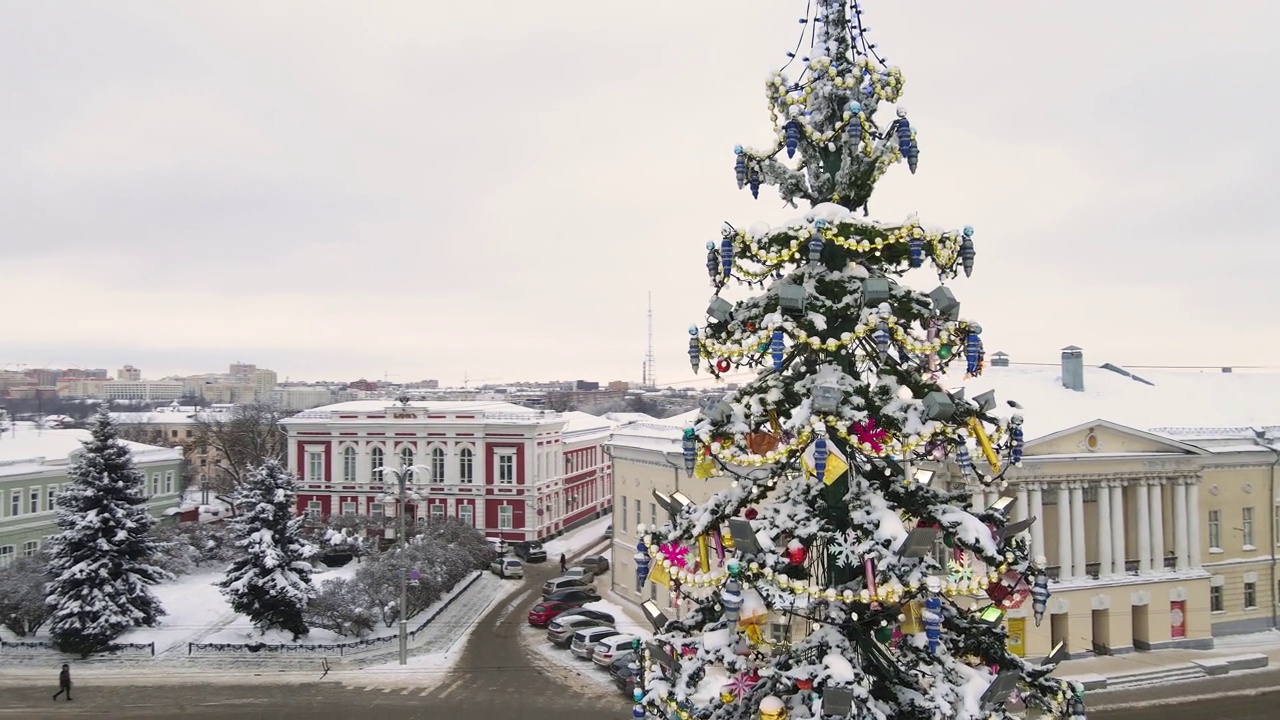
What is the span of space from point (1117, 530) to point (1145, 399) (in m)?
7.54

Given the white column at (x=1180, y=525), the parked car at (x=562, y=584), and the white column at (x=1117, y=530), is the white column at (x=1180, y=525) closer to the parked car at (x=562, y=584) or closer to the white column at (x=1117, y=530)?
the white column at (x=1117, y=530)

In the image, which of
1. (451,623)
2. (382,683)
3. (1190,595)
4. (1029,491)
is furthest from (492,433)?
(1190,595)

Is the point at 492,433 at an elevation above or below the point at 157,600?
above

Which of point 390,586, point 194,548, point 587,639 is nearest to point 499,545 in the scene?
point 194,548

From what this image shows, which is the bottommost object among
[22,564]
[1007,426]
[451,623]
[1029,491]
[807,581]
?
[451,623]

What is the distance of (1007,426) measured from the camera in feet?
24.7

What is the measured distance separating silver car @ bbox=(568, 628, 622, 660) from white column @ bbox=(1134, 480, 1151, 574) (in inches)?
668

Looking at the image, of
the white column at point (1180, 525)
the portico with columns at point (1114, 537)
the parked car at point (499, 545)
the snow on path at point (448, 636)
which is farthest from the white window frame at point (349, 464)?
the white column at point (1180, 525)

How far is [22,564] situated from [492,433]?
2278 cm

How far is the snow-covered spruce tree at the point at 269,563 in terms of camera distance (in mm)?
27641

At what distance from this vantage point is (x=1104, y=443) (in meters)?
26.9

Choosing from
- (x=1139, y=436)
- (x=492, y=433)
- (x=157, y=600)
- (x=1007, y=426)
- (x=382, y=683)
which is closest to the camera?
(x=1007, y=426)

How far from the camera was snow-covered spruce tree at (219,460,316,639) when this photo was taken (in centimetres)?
2764

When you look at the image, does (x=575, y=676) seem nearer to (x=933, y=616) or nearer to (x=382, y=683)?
(x=382, y=683)
